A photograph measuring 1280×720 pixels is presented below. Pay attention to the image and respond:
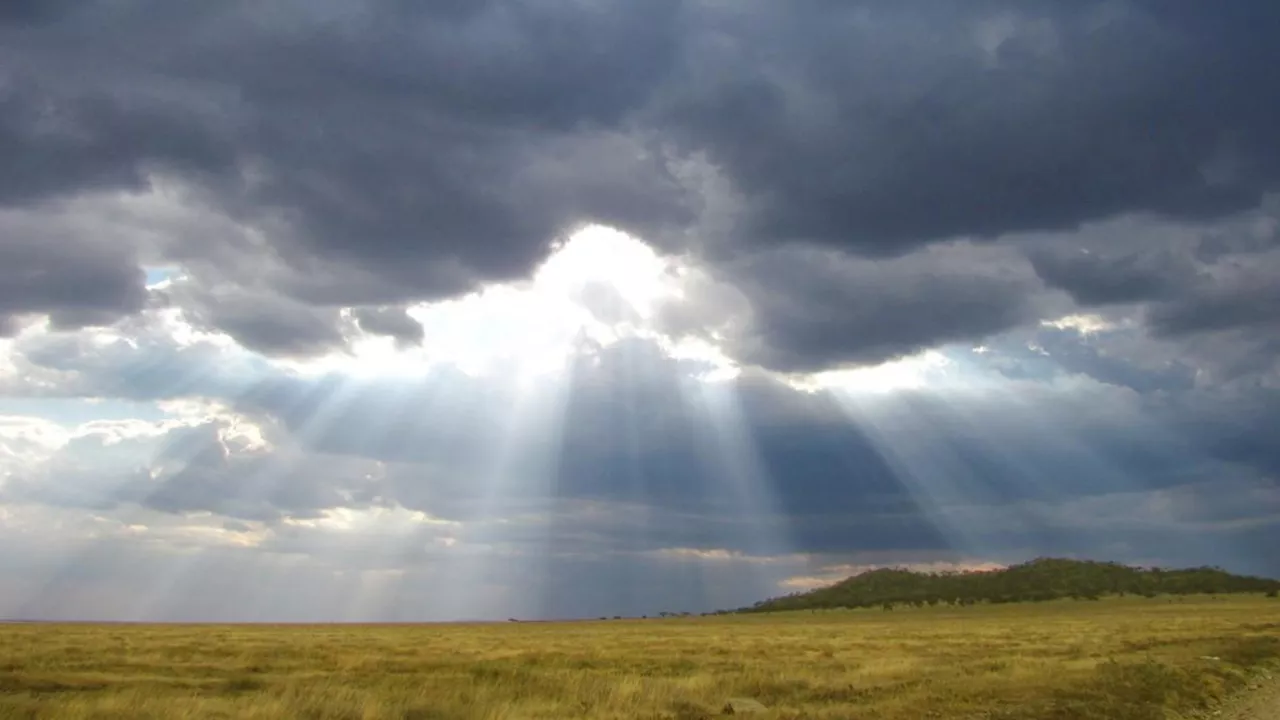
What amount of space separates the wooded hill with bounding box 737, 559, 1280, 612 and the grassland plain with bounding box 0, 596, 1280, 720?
10764 centimetres

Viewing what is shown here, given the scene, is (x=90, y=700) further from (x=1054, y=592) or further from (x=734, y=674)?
(x=1054, y=592)

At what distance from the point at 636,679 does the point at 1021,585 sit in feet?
501

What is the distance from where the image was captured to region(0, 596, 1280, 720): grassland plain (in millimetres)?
22641

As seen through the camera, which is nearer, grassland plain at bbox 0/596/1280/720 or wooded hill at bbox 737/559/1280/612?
grassland plain at bbox 0/596/1280/720

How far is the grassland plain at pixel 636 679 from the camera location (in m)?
22.6

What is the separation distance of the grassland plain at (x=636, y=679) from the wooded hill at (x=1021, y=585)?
10764 centimetres

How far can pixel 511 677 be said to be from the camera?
3312cm

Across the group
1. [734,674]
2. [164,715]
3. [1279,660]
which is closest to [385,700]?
[164,715]

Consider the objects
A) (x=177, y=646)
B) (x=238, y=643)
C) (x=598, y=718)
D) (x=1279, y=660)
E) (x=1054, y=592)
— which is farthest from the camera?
(x=1054, y=592)

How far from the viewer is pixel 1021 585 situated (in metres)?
166

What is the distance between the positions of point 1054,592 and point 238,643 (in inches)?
5105

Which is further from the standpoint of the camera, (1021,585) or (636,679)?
(1021,585)

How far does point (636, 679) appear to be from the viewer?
29.9 metres

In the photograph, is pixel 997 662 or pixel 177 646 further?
pixel 177 646
